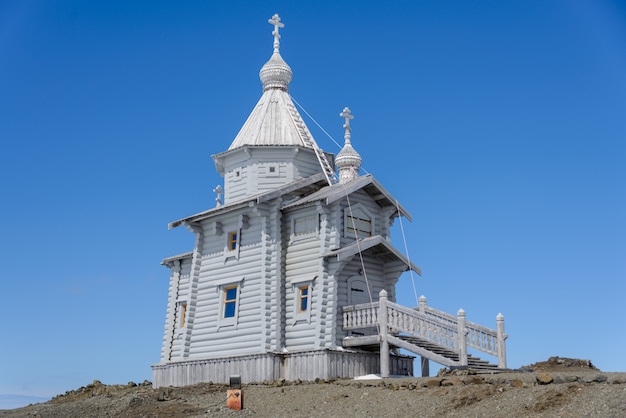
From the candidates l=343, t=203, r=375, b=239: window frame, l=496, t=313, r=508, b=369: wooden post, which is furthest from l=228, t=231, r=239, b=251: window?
l=496, t=313, r=508, b=369: wooden post

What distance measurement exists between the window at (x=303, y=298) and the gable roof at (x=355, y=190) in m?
3.19

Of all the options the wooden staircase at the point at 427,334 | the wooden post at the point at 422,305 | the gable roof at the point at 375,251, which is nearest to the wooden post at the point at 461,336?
the wooden staircase at the point at 427,334

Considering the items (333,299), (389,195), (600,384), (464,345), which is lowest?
(600,384)

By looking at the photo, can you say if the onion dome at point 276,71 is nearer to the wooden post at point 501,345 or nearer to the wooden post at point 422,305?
the wooden post at point 422,305

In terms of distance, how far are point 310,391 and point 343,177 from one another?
10.1 meters

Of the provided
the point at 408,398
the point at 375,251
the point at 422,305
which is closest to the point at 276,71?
the point at 375,251

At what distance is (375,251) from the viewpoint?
96.1ft

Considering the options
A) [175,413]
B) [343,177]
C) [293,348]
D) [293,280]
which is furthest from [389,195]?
[175,413]

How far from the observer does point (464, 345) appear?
81.9ft

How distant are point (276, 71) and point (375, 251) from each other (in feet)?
35.4

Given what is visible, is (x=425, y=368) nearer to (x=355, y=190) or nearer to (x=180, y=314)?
(x=355, y=190)

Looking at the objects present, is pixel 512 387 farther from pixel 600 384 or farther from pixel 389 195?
pixel 389 195

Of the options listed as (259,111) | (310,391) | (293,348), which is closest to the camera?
(310,391)

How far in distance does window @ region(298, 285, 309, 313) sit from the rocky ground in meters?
3.08
